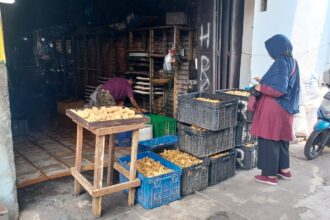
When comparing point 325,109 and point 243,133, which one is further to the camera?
point 325,109

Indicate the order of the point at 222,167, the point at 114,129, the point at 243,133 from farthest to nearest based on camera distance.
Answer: the point at 243,133, the point at 222,167, the point at 114,129

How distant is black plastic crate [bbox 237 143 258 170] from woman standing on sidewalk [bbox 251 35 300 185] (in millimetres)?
406

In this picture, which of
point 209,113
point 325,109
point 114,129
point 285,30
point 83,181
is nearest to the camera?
point 114,129

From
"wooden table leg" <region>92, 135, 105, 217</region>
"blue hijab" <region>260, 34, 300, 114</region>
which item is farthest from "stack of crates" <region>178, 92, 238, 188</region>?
"wooden table leg" <region>92, 135, 105, 217</region>

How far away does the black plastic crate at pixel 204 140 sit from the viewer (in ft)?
13.0

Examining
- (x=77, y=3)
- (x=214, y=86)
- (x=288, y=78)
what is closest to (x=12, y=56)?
(x=77, y=3)

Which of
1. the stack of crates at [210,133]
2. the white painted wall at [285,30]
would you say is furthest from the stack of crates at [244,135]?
the white painted wall at [285,30]

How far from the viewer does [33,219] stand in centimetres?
323

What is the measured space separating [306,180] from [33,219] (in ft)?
12.0

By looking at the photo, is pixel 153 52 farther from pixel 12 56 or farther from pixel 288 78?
pixel 12 56

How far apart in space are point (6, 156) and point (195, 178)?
2.23 metres

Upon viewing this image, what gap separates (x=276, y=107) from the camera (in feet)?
12.8

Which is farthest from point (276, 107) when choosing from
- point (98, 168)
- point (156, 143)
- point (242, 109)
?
point (98, 168)

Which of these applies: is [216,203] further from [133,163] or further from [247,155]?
[247,155]
